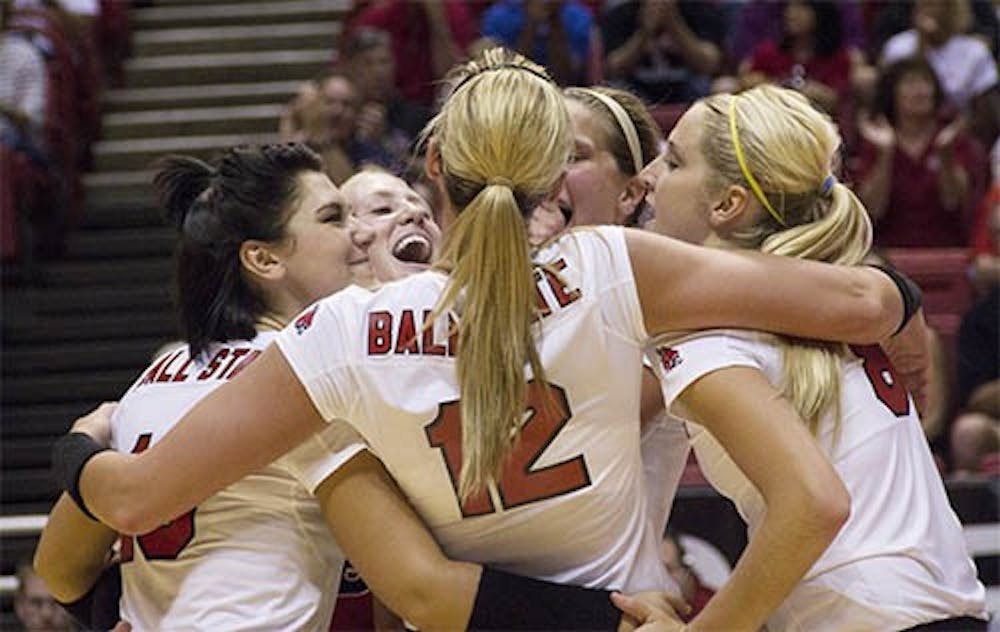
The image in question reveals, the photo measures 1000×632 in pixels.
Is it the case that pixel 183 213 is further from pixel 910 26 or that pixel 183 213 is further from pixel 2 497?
pixel 910 26

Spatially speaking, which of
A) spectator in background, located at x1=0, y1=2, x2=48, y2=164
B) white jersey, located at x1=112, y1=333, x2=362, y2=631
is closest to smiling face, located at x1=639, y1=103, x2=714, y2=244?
white jersey, located at x1=112, y1=333, x2=362, y2=631

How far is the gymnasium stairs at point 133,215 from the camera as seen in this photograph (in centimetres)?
773

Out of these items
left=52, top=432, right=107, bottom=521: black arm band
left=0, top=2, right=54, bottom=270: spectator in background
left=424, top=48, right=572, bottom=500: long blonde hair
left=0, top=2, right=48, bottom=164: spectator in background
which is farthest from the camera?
left=0, top=2, right=48, bottom=164: spectator in background

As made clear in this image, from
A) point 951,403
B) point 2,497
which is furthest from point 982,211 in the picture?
point 2,497

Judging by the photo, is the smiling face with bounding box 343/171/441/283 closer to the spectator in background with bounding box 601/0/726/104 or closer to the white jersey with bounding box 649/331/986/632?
the white jersey with bounding box 649/331/986/632

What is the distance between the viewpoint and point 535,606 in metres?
2.56

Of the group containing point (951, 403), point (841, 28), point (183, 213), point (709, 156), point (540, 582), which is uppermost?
point (709, 156)

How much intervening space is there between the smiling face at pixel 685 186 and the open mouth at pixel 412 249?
600mm

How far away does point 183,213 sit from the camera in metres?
3.18

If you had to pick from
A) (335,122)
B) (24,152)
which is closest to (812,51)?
(335,122)

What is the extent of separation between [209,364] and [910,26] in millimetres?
6268

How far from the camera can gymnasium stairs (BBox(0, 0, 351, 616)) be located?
7.73 metres

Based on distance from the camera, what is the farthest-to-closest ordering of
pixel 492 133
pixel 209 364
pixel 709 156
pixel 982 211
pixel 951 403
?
pixel 982 211 < pixel 951 403 < pixel 209 364 < pixel 709 156 < pixel 492 133

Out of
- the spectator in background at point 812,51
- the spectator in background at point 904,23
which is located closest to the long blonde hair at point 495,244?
the spectator in background at point 812,51
